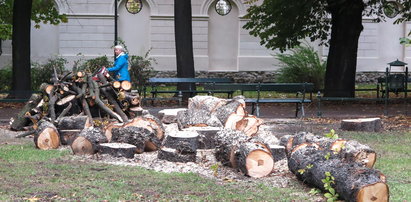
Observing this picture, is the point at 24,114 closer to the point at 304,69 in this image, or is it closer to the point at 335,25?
the point at 335,25

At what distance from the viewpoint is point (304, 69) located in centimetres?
2983

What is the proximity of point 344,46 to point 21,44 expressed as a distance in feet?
30.9

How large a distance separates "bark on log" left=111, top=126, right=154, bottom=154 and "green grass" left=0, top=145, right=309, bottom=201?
1.09 metres

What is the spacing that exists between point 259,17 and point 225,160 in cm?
1568

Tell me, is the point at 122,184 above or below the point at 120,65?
below

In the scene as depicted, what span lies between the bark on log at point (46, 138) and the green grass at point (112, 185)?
5.11 ft

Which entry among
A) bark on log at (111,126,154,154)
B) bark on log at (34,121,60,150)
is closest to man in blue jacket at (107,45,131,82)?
bark on log at (34,121,60,150)

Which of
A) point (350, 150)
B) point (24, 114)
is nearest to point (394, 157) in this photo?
point (350, 150)

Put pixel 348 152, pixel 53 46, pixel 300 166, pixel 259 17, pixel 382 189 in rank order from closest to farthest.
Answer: pixel 382 189 → pixel 300 166 → pixel 348 152 → pixel 259 17 → pixel 53 46

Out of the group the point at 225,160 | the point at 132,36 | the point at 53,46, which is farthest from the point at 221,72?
the point at 225,160

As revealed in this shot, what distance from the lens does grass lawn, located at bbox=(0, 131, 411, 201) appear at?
7.61m

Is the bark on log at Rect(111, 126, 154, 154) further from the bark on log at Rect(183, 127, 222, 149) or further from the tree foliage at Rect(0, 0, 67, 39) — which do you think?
the tree foliage at Rect(0, 0, 67, 39)

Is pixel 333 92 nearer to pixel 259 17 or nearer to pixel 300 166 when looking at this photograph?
pixel 259 17

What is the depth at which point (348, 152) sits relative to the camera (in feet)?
30.4
